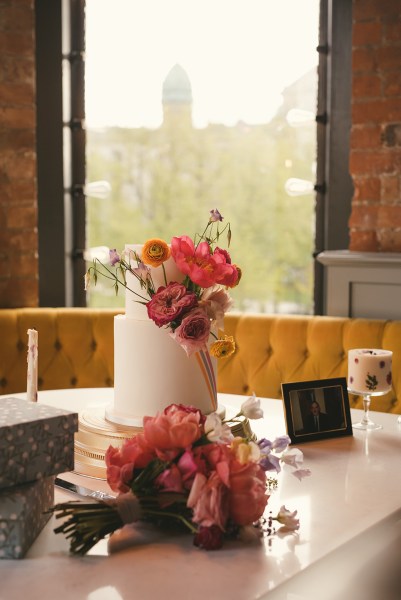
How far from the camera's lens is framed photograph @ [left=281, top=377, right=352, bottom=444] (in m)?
1.73

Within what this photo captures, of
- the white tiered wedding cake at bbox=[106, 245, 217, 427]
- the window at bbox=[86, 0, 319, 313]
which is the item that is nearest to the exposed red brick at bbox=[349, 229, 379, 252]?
the window at bbox=[86, 0, 319, 313]

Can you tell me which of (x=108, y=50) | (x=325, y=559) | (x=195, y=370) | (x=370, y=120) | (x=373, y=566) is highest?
(x=108, y=50)

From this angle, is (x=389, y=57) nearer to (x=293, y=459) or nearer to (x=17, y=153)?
(x=17, y=153)

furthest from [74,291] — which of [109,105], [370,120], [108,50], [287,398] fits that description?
[287,398]

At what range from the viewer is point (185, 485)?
1145mm

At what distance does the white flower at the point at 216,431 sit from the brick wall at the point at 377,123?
1.88 m

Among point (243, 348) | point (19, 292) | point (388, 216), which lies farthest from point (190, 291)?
point (19, 292)

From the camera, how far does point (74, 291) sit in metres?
3.55

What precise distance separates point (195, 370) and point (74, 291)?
2.10 meters

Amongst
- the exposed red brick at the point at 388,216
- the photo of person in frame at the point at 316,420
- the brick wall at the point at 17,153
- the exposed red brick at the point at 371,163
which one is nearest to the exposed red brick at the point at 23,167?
the brick wall at the point at 17,153

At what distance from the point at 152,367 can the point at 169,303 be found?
14 centimetres

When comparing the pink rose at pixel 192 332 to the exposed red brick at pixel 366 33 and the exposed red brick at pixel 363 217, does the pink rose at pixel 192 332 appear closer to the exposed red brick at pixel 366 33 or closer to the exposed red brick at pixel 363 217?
the exposed red brick at pixel 363 217

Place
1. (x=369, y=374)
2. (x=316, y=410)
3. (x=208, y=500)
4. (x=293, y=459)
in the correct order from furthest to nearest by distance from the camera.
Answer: (x=369, y=374) < (x=316, y=410) < (x=293, y=459) < (x=208, y=500)

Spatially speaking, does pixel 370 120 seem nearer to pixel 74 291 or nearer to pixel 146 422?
pixel 74 291
